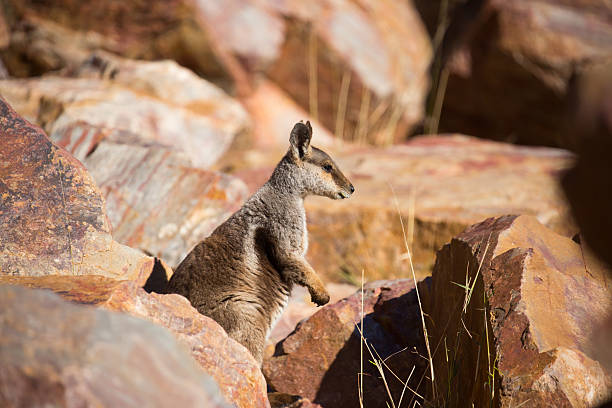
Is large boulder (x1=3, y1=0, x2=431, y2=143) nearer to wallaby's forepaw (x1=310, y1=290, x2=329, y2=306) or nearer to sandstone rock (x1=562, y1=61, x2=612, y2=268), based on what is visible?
wallaby's forepaw (x1=310, y1=290, x2=329, y2=306)

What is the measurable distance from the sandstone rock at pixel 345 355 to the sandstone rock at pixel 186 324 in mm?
1191

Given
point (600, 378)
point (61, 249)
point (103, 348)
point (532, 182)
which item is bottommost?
point (532, 182)

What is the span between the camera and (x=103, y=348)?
6.27 feet

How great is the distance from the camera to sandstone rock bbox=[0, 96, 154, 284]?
3629 millimetres

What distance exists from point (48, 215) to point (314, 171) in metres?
2.09

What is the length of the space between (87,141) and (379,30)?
29.2 feet

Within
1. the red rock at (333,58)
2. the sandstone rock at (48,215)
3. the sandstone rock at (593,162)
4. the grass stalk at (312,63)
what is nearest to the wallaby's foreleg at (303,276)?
the sandstone rock at (48,215)

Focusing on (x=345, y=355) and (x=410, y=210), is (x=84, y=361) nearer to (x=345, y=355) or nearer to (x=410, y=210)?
(x=345, y=355)

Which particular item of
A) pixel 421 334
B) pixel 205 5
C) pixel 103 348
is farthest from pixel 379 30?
pixel 103 348

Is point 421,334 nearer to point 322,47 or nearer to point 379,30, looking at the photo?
point 322,47

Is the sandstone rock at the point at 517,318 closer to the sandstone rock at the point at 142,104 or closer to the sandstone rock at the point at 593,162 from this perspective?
the sandstone rock at the point at 593,162

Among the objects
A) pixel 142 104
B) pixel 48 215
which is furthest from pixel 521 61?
pixel 48 215

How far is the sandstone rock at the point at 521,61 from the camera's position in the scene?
38.4 feet

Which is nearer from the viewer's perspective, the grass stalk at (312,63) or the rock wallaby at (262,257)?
the rock wallaby at (262,257)
